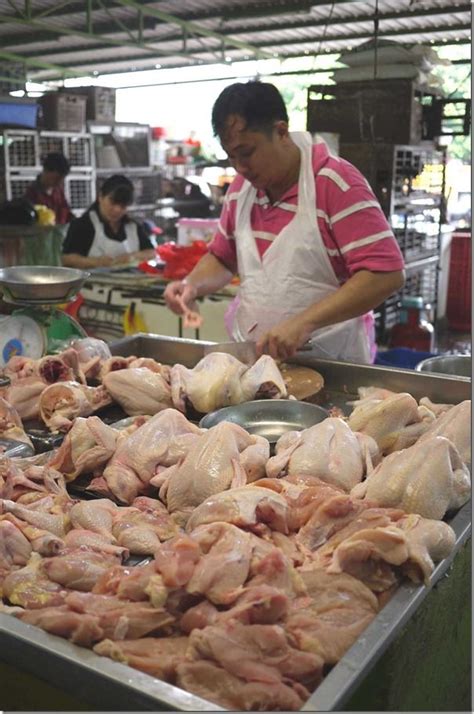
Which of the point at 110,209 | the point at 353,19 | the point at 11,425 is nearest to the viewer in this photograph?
the point at 11,425

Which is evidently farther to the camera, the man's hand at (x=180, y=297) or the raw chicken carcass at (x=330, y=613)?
the man's hand at (x=180, y=297)

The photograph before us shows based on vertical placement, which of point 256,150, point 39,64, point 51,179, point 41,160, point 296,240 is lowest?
point 296,240

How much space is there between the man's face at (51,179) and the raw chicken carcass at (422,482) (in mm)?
7950

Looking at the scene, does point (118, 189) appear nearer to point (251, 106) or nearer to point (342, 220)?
point (251, 106)

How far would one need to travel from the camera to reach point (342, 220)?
3090mm

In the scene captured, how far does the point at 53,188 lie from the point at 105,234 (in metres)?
2.57

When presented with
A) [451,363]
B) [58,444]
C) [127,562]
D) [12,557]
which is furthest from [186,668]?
[451,363]

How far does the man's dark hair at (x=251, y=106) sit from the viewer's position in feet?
10.0

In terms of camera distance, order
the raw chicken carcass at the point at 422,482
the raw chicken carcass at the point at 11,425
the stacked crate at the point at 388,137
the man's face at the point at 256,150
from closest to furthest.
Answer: the raw chicken carcass at the point at 422,482 → the raw chicken carcass at the point at 11,425 → the man's face at the point at 256,150 → the stacked crate at the point at 388,137

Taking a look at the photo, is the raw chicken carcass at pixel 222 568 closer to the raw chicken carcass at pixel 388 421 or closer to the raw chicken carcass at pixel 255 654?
the raw chicken carcass at pixel 255 654

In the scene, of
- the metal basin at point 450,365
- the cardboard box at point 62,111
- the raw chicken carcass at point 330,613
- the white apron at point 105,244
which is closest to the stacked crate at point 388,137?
the white apron at point 105,244

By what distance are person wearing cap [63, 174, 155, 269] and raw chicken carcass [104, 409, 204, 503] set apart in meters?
4.91

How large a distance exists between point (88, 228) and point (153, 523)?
18.6ft

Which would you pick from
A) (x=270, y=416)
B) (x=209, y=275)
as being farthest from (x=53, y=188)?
(x=270, y=416)
